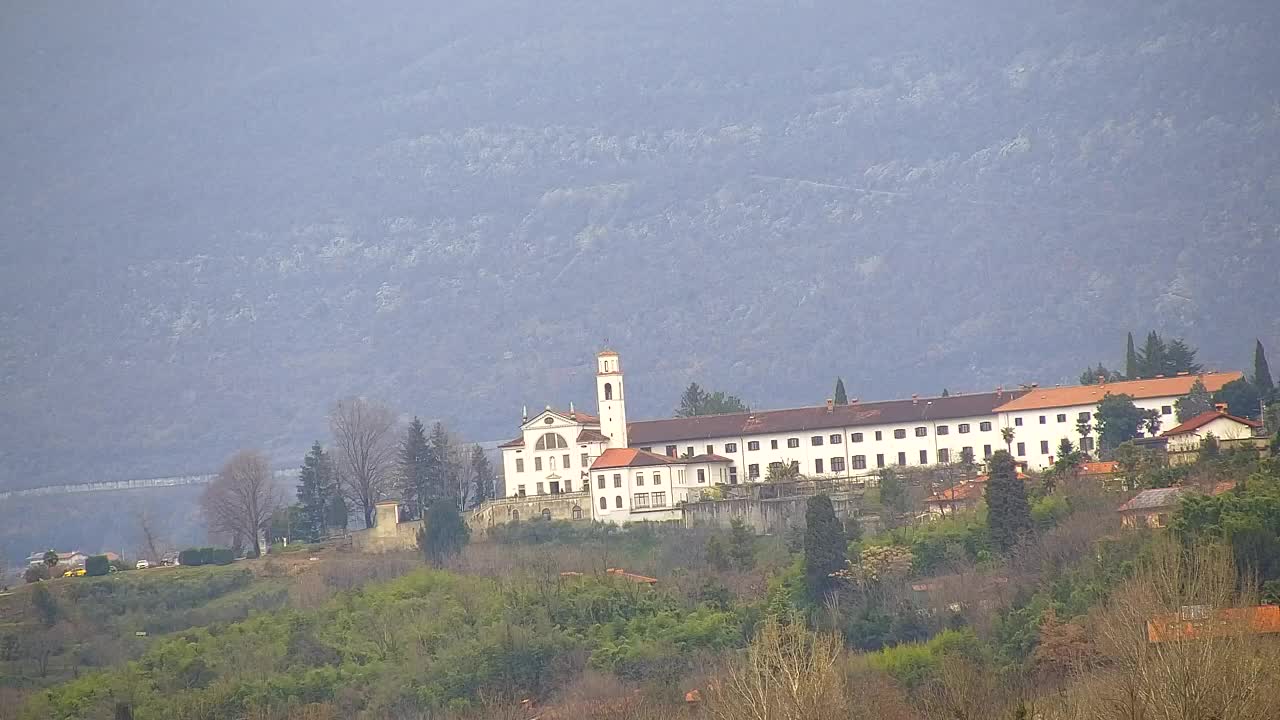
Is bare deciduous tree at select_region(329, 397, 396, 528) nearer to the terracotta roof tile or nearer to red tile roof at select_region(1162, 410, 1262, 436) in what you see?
the terracotta roof tile

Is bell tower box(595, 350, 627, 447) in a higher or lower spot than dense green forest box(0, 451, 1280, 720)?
higher

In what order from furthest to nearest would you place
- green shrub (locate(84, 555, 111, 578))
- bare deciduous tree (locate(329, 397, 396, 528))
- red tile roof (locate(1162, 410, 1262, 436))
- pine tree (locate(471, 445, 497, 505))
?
bare deciduous tree (locate(329, 397, 396, 528)) → pine tree (locate(471, 445, 497, 505)) → green shrub (locate(84, 555, 111, 578)) → red tile roof (locate(1162, 410, 1262, 436))

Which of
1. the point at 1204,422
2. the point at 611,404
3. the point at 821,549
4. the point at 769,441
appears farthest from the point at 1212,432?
the point at 611,404

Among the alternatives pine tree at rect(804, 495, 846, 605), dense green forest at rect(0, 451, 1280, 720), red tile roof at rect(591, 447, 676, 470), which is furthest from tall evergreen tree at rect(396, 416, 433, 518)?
pine tree at rect(804, 495, 846, 605)

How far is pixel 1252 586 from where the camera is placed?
56.9 metres

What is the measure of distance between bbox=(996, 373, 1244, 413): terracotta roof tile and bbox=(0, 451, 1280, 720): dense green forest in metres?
5.95

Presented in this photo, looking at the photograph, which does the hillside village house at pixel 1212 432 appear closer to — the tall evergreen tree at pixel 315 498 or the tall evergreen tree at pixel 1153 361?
the tall evergreen tree at pixel 1153 361

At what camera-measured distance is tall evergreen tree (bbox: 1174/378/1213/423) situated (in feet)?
269

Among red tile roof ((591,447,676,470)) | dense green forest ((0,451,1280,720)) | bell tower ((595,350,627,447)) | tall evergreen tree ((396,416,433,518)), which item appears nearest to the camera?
dense green forest ((0,451,1280,720))

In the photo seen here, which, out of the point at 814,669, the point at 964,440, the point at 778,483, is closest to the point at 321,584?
the point at 778,483

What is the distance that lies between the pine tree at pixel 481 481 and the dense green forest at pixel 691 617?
7037 millimetres

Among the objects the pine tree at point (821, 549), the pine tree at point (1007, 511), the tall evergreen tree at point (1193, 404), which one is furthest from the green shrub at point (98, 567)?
the tall evergreen tree at point (1193, 404)

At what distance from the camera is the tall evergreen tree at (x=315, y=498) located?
91.4 m

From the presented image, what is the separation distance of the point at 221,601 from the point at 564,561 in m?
12.5
